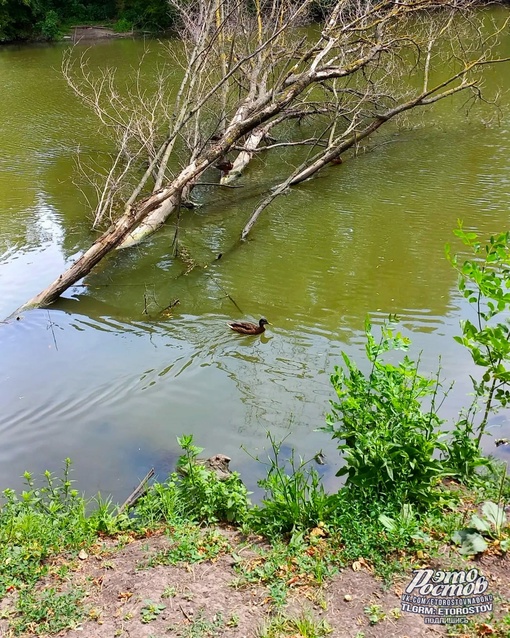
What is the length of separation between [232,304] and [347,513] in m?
4.86

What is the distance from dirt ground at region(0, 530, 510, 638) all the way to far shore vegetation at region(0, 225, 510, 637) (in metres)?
0.08

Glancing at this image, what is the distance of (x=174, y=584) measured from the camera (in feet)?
11.6

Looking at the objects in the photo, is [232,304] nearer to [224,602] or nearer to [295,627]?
[224,602]

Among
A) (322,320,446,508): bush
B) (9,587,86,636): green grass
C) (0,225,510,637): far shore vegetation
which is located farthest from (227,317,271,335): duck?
(9,587,86,636): green grass

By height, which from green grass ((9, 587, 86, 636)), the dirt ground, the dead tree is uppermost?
the dead tree

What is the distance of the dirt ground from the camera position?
3.07 meters

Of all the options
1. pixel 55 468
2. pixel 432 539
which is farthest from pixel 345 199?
pixel 432 539

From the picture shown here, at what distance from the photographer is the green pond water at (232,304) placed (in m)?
5.68

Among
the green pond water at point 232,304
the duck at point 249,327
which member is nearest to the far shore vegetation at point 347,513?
the green pond water at point 232,304

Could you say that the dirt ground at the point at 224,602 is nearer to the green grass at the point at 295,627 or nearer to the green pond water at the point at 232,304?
the green grass at the point at 295,627

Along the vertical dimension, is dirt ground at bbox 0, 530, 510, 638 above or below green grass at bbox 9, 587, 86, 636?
above

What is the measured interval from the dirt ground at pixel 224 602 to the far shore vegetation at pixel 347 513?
76 mm

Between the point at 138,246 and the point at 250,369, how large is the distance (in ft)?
14.8

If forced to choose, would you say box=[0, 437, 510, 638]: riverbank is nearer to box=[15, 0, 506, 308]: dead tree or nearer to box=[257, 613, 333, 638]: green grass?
box=[257, 613, 333, 638]: green grass
